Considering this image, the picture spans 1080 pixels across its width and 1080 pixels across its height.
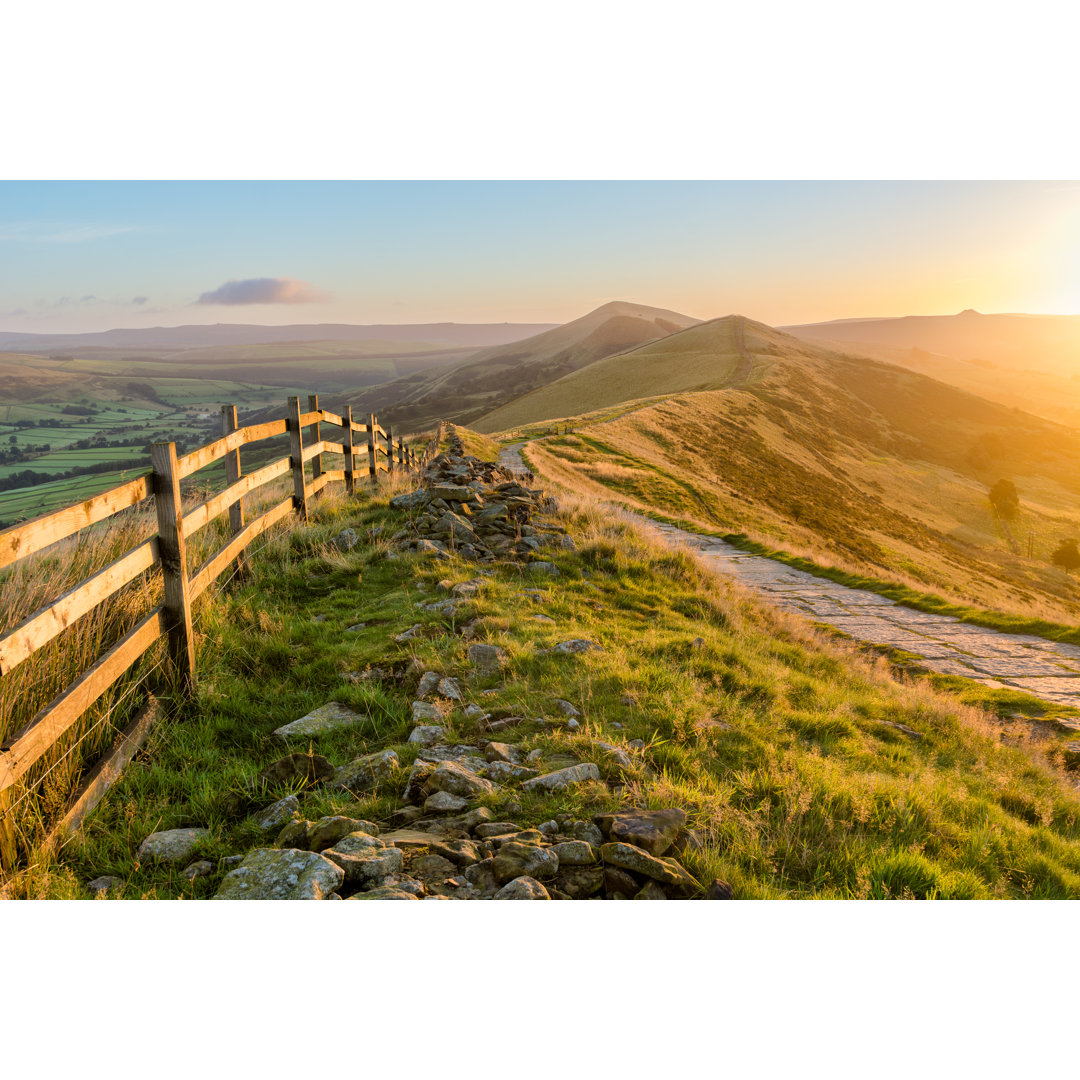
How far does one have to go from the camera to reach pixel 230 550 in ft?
21.2

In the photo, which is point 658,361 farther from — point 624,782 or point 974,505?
point 624,782

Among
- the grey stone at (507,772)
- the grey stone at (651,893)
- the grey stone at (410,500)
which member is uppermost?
the grey stone at (410,500)

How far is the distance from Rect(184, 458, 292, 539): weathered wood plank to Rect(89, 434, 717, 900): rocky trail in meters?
1.92

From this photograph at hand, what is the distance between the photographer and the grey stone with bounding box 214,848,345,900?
2.73 metres

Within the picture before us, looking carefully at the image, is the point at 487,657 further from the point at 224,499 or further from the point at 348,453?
the point at 348,453

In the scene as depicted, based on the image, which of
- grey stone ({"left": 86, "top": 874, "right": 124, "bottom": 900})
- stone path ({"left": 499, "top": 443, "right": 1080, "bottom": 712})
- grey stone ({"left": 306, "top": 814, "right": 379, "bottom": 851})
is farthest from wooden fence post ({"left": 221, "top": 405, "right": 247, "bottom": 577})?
stone path ({"left": 499, "top": 443, "right": 1080, "bottom": 712})

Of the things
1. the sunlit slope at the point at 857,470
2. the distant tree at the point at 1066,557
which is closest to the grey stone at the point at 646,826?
the sunlit slope at the point at 857,470

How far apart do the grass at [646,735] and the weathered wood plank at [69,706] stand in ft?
1.53

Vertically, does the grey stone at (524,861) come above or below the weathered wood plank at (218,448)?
below

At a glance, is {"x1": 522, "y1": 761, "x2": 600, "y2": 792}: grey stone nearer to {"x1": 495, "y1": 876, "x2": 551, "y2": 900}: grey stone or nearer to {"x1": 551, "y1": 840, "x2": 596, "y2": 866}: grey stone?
{"x1": 551, "y1": 840, "x2": 596, "y2": 866}: grey stone

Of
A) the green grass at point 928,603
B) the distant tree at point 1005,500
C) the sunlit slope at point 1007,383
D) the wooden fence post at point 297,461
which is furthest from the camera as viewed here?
the sunlit slope at point 1007,383

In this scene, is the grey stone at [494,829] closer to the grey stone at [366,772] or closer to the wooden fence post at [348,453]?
the grey stone at [366,772]

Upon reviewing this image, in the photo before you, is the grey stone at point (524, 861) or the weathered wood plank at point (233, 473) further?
the weathered wood plank at point (233, 473)

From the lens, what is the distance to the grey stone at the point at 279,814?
3.35 meters
